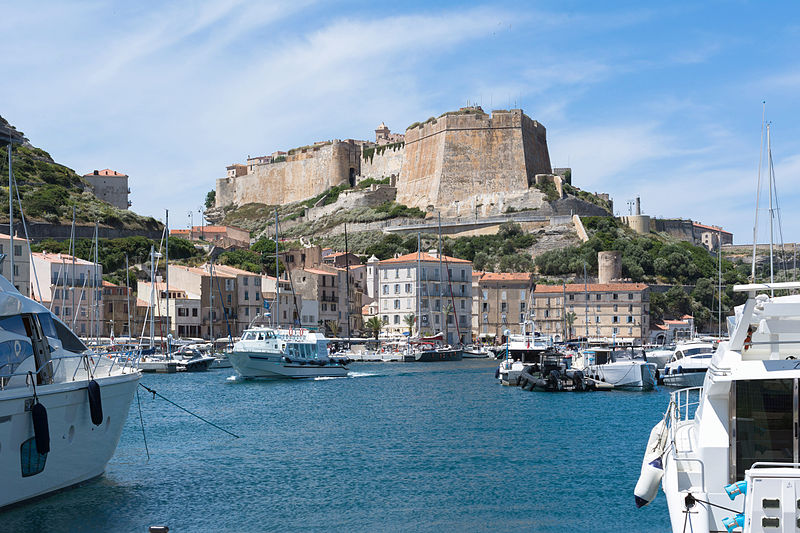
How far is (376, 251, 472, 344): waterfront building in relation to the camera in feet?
251

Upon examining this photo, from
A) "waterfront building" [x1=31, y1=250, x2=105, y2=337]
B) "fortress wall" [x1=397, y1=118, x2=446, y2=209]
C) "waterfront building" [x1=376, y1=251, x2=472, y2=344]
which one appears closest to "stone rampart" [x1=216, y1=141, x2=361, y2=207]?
"fortress wall" [x1=397, y1=118, x2=446, y2=209]

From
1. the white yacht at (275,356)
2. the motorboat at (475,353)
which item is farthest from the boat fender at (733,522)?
the motorboat at (475,353)

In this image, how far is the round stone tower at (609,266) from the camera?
85562mm

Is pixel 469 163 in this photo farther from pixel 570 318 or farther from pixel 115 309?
pixel 115 309

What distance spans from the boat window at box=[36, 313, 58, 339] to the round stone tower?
7379 cm

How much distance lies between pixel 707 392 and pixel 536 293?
74449mm

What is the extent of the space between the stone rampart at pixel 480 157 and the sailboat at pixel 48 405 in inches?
3617

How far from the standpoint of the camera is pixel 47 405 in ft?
45.4

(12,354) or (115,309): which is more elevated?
(115,309)

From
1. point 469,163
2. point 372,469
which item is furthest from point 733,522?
point 469,163

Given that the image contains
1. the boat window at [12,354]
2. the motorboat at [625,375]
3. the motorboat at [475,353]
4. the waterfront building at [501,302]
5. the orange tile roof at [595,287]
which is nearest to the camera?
the boat window at [12,354]

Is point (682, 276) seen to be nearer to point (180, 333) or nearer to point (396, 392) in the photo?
point (180, 333)

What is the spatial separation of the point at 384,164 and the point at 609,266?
4624 centimetres

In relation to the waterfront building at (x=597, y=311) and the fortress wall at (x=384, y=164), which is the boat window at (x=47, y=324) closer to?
the waterfront building at (x=597, y=311)
